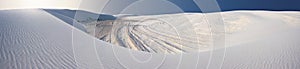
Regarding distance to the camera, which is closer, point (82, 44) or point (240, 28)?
point (82, 44)

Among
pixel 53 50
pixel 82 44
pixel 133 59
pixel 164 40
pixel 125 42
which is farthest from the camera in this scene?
pixel 164 40

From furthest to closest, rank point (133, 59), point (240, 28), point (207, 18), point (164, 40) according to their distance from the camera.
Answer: point (207, 18)
point (240, 28)
point (164, 40)
point (133, 59)

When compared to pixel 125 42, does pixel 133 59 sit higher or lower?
higher

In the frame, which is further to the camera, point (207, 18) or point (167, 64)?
point (207, 18)

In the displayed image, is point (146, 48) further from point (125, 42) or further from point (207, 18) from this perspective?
point (207, 18)

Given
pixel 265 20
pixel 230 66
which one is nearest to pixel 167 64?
pixel 230 66

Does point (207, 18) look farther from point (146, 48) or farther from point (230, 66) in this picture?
point (230, 66)

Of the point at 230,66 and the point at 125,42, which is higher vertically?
the point at 230,66

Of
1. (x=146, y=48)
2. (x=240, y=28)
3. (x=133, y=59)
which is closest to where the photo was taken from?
(x=133, y=59)

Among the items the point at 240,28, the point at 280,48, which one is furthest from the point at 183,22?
the point at 280,48
